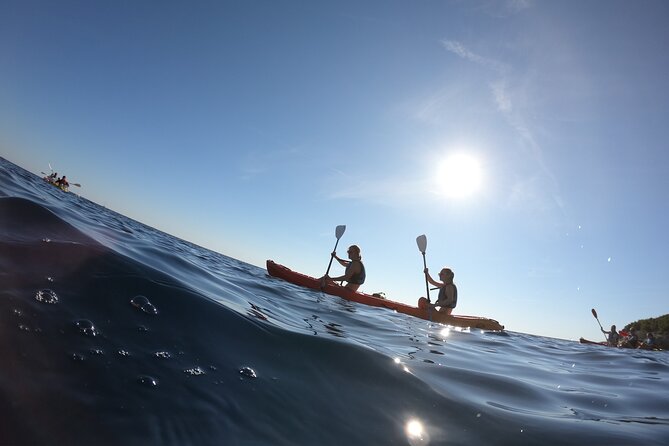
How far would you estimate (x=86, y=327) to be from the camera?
1.73 metres

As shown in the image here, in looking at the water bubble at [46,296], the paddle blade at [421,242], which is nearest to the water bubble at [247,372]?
the water bubble at [46,296]

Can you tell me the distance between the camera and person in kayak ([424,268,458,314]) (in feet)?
37.6

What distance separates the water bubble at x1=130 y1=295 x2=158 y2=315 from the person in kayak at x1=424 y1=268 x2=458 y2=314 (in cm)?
1016

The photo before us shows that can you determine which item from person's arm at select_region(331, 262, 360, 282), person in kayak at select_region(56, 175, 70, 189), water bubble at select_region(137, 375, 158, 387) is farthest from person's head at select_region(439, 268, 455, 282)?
person in kayak at select_region(56, 175, 70, 189)

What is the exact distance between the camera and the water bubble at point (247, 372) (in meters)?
1.87

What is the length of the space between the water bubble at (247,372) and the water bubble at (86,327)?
2.53 feet

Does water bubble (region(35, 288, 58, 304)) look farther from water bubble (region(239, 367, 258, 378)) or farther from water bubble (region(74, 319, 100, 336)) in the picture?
water bubble (region(239, 367, 258, 378))

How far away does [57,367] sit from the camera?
135 centimetres

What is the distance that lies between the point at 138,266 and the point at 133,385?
75.5 inches

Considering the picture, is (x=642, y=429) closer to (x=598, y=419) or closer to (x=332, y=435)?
(x=598, y=419)

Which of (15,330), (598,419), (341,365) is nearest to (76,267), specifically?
(15,330)

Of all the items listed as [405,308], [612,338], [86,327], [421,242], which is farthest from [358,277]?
[612,338]

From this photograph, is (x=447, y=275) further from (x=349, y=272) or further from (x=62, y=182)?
(x=62, y=182)

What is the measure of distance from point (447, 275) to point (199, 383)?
1142 cm
